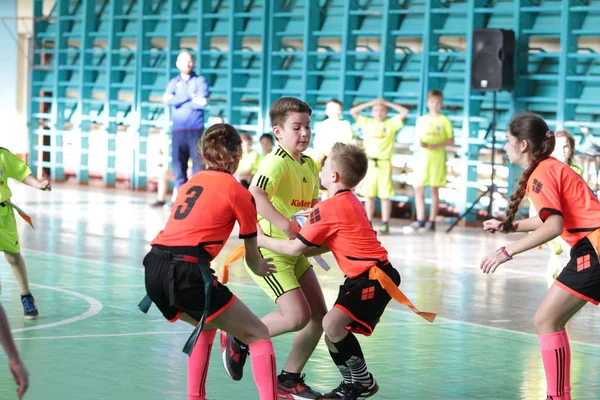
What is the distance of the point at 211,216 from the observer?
5.07 metres

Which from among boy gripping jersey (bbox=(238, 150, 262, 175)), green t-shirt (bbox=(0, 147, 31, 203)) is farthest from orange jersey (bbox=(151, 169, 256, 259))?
boy gripping jersey (bbox=(238, 150, 262, 175))

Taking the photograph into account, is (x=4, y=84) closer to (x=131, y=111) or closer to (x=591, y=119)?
(x=131, y=111)

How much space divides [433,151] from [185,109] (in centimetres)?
369

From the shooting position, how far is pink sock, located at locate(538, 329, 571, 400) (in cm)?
552

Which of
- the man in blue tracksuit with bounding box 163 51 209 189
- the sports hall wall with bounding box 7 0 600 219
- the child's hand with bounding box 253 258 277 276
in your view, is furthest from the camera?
the sports hall wall with bounding box 7 0 600 219

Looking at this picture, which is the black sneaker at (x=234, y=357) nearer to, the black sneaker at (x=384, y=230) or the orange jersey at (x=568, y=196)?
the orange jersey at (x=568, y=196)

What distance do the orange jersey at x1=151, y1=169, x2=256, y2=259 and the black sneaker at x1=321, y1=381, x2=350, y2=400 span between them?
3.95 feet

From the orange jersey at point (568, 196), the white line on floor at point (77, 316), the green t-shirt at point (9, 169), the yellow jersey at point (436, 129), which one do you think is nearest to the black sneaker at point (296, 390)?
the orange jersey at point (568, 196)

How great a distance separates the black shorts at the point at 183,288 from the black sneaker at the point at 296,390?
1064mm

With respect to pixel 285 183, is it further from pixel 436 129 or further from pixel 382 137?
pixel 436 129

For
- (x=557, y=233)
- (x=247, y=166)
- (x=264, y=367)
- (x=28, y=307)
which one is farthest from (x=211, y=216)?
(x=247, y=166)

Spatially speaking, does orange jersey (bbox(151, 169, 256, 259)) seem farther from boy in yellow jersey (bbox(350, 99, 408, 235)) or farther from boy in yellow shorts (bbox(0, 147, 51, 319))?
boy in yellow jersey (bbox(350, 99, 408, 235))

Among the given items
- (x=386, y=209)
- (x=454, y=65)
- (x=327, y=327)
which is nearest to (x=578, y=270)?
(x=327, y=327)

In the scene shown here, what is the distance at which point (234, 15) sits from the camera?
2044cm
